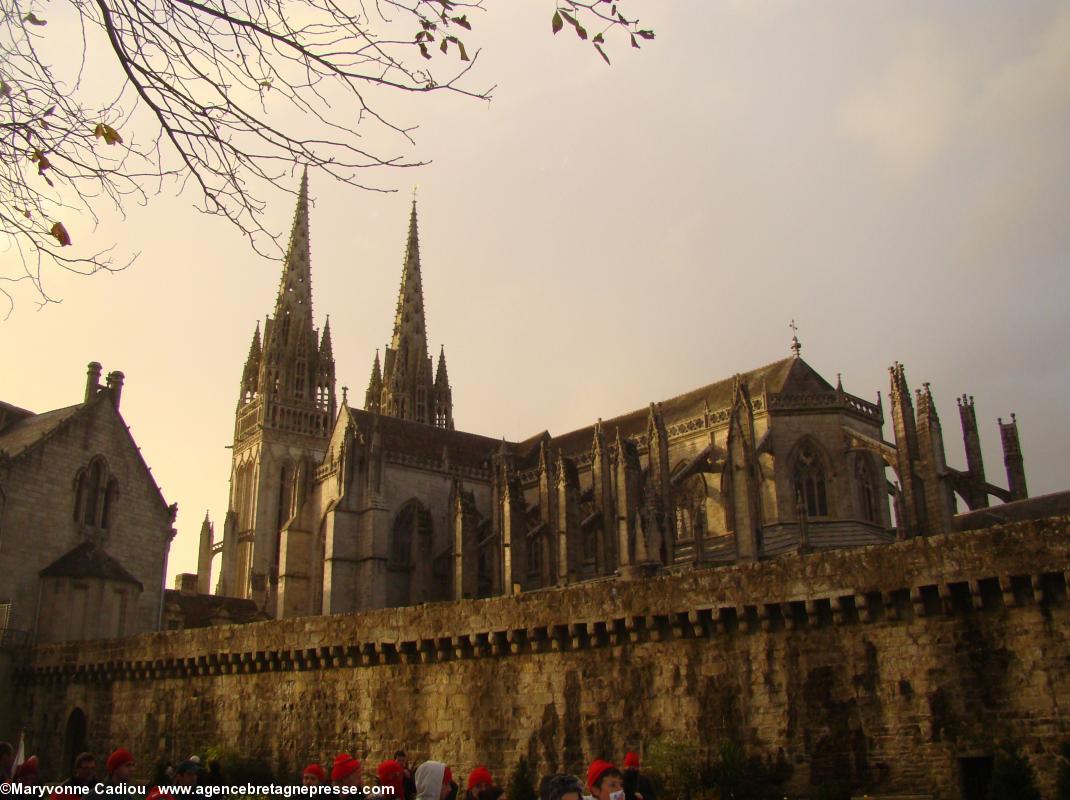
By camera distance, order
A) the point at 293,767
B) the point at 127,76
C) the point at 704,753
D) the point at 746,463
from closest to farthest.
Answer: the point at 127,76 < the point at 704,753 < the point at 293,767 < the point at 746,463

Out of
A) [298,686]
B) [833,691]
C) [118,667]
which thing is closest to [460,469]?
[118,667]

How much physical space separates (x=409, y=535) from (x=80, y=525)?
15.7 m

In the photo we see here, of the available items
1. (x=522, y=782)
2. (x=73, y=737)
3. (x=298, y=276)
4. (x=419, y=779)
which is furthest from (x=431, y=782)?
(x=298, y=276)

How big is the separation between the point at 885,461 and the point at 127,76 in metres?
33.4

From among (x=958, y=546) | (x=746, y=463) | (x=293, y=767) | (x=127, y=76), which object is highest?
(x=746, y=463)

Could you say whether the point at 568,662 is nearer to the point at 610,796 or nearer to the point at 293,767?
the point at 293,767

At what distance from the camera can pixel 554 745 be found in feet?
51.3

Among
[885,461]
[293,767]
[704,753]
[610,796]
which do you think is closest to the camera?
[610,796]

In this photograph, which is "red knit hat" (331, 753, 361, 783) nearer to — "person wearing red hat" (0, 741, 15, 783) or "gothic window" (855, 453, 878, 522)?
"person wearing red hat" (0, 741, 15, 783)

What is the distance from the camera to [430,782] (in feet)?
21.3

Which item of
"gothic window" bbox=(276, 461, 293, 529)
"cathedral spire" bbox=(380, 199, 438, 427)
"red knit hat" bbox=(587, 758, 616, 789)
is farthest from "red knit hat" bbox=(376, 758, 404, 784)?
"cathedral spire" bbox=(380, 199, 438, 427)

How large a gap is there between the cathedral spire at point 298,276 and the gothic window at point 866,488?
40.7m

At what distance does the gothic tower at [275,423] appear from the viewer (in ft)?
183

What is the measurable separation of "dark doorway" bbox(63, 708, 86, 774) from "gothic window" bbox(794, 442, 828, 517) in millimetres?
24106
